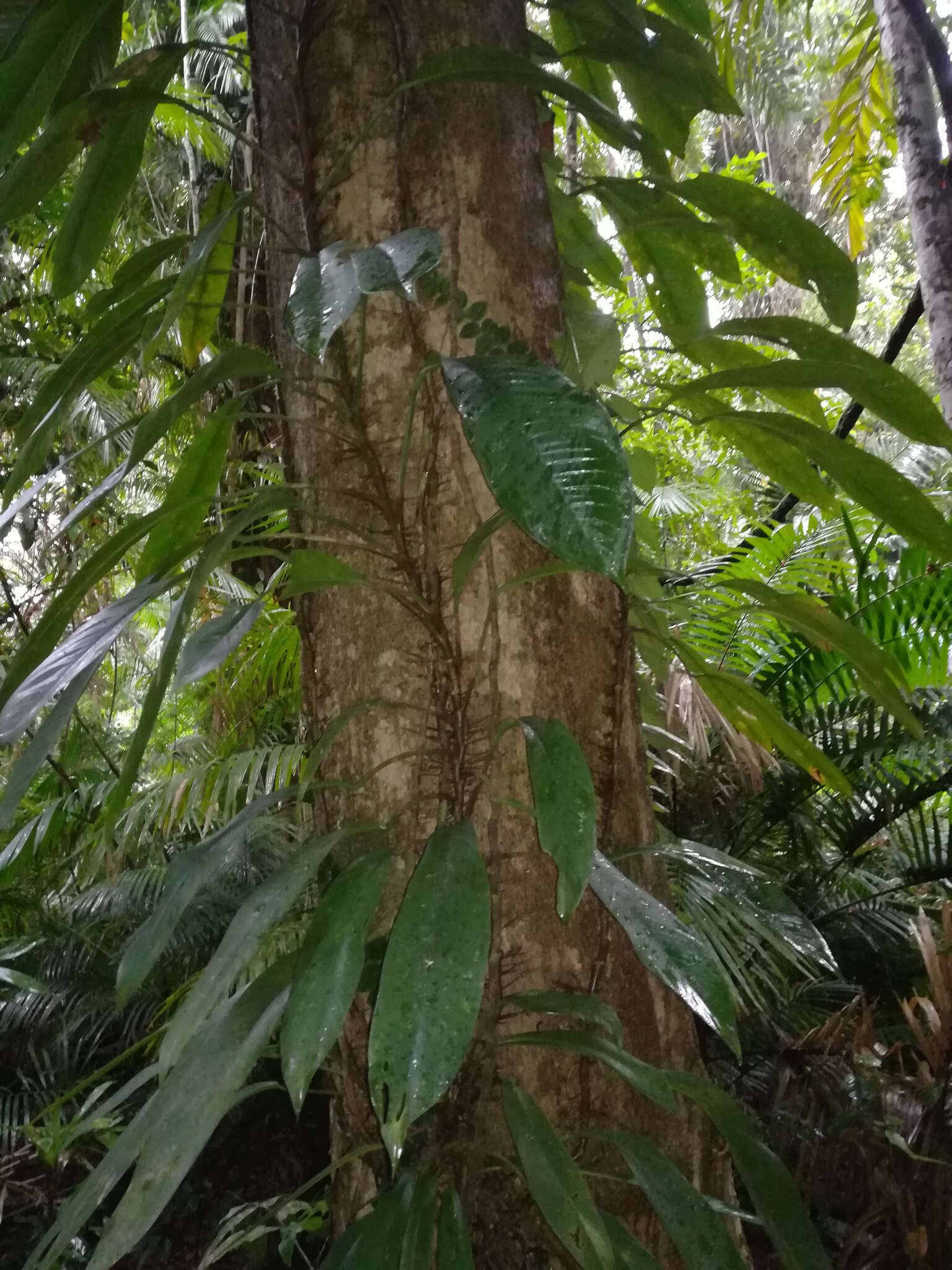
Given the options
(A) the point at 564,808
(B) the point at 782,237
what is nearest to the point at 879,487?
(B) the point at 782,237

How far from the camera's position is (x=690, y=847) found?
2.42ft

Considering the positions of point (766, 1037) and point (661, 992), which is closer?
point (661, 992)

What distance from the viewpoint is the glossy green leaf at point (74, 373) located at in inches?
24.9

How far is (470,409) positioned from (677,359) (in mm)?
4619

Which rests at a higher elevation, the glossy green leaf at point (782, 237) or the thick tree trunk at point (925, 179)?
the thick tree trunk at point (925, 179)

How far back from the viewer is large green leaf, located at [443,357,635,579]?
386 mm

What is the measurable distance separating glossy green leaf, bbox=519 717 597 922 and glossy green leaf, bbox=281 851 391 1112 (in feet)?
0.40

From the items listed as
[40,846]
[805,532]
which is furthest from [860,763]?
[40,846]

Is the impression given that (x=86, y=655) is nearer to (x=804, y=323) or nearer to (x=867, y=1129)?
(x=804, y=323)

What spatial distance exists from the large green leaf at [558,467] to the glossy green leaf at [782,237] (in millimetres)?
438

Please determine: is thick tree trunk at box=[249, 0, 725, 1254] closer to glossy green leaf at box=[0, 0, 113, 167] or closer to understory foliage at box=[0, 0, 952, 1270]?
understory foliage at box=[0, 0, 952, 1270]

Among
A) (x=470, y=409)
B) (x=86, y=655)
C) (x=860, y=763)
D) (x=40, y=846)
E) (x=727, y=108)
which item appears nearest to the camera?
(x=470, y=409)

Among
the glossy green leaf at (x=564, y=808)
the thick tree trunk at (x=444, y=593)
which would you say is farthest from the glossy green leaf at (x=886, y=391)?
the glossy green leaf at (x=564, y=808)

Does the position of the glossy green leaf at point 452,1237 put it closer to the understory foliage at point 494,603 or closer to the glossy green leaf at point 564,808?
the understory foliage at point 494,603
